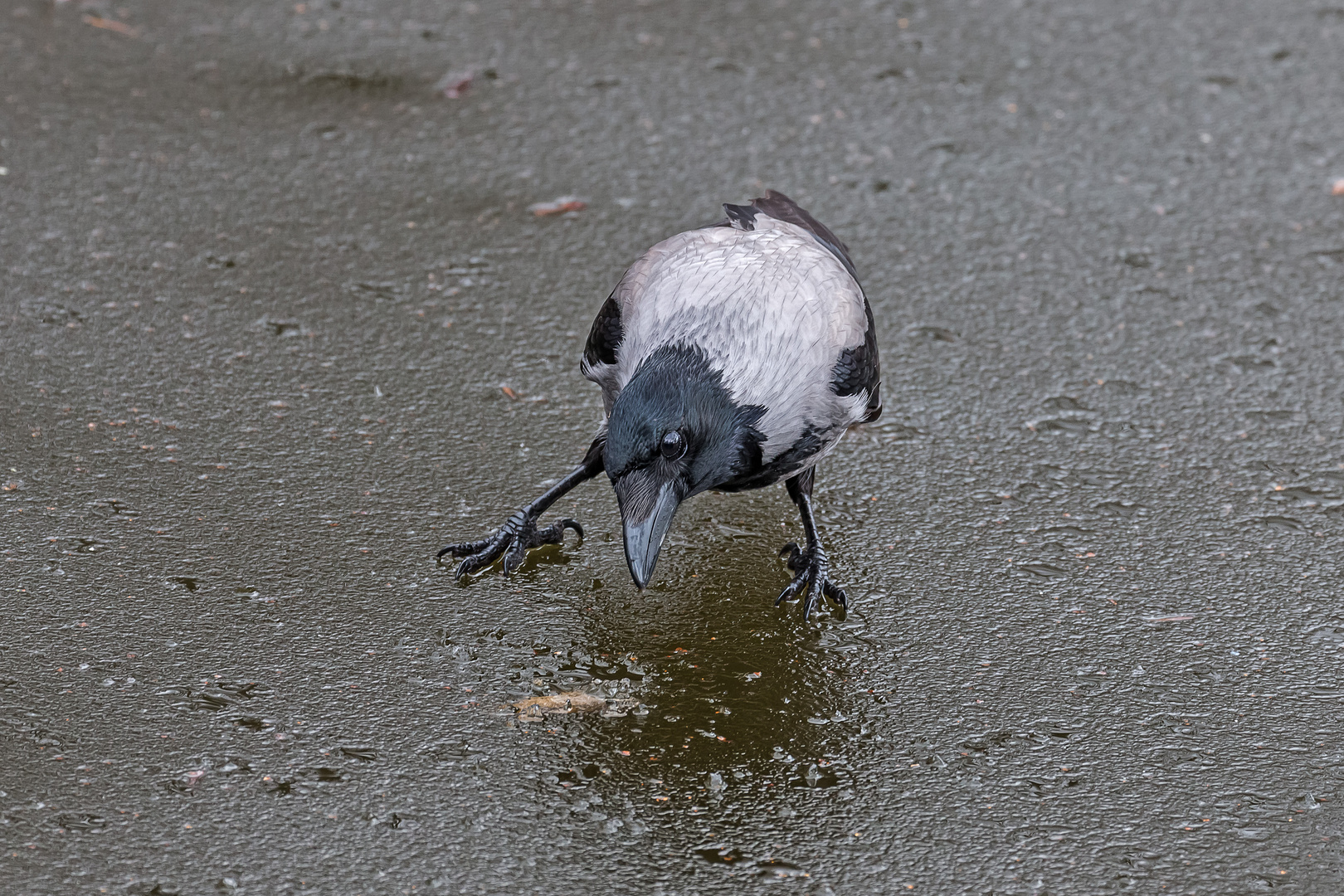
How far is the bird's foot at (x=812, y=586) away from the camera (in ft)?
10.8

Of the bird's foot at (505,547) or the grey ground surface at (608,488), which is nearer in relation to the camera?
the grey ground surface at (608,488)

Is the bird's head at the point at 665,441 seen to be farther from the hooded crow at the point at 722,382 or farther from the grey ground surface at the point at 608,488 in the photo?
the grey ground surface at the point at 608,488

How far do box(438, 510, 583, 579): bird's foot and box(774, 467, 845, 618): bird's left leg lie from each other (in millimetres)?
649

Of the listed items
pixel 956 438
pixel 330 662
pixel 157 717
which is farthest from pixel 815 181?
pixel 157 717

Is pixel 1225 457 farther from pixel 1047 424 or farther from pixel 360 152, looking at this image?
pixel 360 152

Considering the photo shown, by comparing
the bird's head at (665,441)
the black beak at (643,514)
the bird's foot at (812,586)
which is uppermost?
the bird's head at (665,441)

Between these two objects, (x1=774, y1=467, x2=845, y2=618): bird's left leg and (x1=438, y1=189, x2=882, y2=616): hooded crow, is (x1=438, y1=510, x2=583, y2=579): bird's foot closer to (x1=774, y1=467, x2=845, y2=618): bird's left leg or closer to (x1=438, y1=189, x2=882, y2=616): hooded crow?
(x1=438, y1=189, x2=882, y2=616): hooded crow

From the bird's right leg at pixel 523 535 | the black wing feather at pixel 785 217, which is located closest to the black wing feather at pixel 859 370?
the black wing feather at pixel 785 217

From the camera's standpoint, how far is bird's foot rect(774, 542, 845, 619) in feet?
10.8

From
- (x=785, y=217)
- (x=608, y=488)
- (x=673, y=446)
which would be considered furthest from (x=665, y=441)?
(x=785, y=217)

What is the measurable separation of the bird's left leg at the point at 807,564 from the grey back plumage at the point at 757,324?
0.70ft

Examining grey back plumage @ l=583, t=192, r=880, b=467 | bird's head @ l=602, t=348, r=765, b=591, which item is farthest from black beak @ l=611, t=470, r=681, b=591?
grey back plumage @ l=583, t=192, r=880, b=467

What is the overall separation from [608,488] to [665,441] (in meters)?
1.00

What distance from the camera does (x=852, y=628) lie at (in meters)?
3.27
